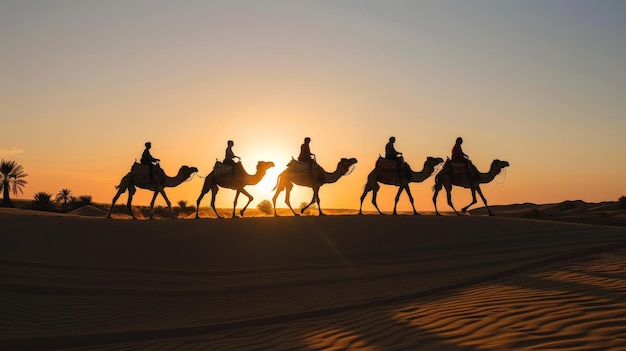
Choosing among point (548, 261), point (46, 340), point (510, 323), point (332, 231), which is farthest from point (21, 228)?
point (510, 323)

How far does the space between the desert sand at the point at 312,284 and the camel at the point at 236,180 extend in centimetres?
195

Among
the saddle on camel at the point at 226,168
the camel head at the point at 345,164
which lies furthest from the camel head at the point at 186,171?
the camel head at the point at 345,164

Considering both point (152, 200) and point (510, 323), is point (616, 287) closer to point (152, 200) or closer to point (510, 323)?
point (510, 323)

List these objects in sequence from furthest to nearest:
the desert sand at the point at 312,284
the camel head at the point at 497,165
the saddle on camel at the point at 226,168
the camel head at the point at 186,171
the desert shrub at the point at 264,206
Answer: the desert shrub at the point at 264,206, the camel head at the point at 497,165, the camel head at the point at 186,171, the saddle on camel at the point at 226,168, the desert sand at the point at 312,284

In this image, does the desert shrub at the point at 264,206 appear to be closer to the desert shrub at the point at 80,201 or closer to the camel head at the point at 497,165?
the desert shrub at the point at 80,201

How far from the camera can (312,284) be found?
1373cm

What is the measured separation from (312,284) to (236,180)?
9638mm

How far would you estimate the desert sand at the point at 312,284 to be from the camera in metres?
8.17

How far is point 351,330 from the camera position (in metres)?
8.65

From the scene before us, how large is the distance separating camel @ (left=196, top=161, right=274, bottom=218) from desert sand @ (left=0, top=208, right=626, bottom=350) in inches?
76.9

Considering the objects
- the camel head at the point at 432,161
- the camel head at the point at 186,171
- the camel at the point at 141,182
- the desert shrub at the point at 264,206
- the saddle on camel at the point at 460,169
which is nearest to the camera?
the camel at the point at 141,182

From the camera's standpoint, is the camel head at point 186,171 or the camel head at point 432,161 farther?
the camel head at point 186,171

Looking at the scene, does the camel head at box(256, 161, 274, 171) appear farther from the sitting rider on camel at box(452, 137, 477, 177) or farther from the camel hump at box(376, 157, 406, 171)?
the sitting rider on camel at box(452, 137, 477, 177)

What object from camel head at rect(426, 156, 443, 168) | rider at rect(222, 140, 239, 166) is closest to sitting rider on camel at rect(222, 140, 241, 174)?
rider at rect(222, 140, 239, 166)
